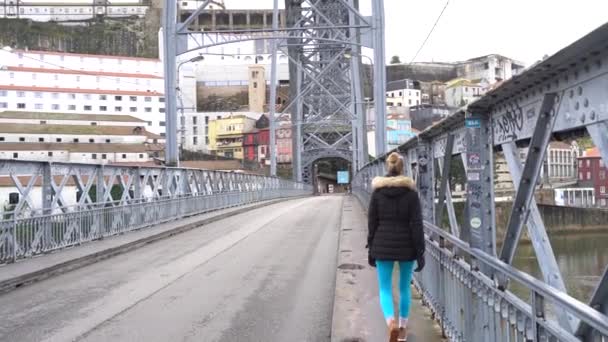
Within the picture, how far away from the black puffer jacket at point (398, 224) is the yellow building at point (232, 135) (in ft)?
370

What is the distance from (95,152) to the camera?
8512 centimetres

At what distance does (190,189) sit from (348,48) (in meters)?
33.6

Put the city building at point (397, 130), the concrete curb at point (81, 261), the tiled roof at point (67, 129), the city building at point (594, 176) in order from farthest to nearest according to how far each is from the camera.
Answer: the tiled roof at point (67, 129) → the city building at point (397, 130) → the concrete curb at point (81, 261) → the city building at point (594, 176)

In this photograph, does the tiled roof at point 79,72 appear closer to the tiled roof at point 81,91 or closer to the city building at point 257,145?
the tiled roof at point 81,91

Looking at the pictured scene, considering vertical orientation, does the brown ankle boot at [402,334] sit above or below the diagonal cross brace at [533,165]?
below

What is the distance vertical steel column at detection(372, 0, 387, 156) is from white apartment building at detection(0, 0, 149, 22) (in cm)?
14988

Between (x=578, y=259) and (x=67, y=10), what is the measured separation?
177m

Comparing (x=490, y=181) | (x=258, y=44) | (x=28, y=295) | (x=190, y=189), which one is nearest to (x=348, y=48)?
(x=190, y=189)

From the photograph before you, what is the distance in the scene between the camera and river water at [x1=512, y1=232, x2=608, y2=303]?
784cm

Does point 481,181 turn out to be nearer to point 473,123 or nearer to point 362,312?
point 473,123

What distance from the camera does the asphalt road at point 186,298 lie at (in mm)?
7316

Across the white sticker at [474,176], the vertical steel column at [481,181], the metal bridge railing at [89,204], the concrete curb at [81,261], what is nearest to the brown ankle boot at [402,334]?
the vertical steel column at [481,181]

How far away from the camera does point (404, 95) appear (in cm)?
13788

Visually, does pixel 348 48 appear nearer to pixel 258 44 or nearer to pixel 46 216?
pixel 46 216
